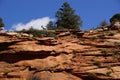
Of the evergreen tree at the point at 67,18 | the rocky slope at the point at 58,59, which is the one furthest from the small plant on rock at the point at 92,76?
the evergreen tree at the point at 67,18

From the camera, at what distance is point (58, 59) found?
33031 millimetres

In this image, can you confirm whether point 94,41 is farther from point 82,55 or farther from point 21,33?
point 21,33

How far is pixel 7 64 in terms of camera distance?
32844 mm

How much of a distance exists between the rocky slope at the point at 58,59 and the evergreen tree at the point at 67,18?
46.1 feet

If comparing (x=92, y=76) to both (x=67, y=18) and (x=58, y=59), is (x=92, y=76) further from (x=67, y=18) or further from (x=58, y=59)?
(x=67, y=18)

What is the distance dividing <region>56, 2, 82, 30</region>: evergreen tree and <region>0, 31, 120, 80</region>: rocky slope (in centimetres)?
1406

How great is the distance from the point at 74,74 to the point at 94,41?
5.36 metres

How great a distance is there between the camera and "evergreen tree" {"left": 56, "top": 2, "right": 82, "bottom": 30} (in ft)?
162

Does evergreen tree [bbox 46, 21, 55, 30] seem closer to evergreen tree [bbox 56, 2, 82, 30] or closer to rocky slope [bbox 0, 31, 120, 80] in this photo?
evergreen tree [bbox 56, 2, 82, 30]

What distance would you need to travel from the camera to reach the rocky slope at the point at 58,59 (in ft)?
102

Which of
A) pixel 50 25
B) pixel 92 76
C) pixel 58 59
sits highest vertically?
pixel 50 25

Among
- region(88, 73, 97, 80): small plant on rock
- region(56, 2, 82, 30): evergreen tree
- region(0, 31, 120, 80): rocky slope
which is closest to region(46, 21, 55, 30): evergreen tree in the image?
region(56, 2, 82, 30): evergreen tree

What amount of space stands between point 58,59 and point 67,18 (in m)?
18.3

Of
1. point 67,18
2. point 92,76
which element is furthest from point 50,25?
point 92,76
